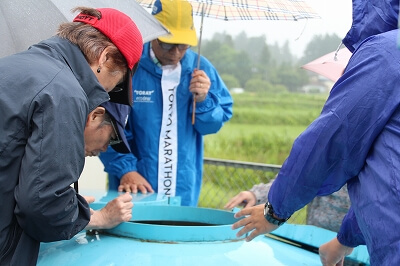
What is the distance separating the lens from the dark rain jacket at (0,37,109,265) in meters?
1.70

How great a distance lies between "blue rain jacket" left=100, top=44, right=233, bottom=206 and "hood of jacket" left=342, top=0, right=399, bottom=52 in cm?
158

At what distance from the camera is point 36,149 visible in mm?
1686

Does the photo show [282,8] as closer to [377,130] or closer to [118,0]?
[118,0]

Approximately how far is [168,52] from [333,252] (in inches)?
62.9

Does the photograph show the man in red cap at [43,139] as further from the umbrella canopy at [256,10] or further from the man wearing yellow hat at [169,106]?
the man wearing yellow hat at [169,106]

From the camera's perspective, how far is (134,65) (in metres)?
2.18

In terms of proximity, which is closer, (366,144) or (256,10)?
(366,144)

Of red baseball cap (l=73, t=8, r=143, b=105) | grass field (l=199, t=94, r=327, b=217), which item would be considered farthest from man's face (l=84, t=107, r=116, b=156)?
grass field (l=199, t=94, r=327, b=217)

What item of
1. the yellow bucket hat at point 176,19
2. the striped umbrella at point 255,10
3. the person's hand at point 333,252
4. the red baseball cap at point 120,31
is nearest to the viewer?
the red baseball cap at point 120,31

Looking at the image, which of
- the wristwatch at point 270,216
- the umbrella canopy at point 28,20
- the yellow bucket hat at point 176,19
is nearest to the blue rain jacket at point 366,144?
the wristwatch at point 270,216

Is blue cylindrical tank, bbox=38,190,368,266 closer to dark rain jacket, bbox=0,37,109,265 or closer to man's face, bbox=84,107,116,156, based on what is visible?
man's face, bbox=84,107,116,156

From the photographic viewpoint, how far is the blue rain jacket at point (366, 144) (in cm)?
173

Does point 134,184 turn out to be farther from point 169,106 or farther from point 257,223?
point 257,223

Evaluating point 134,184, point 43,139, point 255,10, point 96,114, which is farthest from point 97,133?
point 255,10
